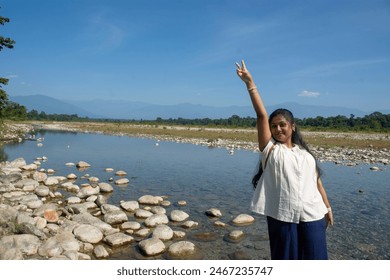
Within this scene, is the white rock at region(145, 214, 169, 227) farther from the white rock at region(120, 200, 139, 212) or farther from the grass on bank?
the grass on bank

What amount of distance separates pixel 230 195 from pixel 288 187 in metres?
9.43

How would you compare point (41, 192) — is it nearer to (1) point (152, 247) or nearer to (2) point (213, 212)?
(2) point (213, 212)

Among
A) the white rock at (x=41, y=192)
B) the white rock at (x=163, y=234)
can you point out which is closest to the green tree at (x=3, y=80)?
the white rock at (x=41, y=192)

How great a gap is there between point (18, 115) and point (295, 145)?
11.4m

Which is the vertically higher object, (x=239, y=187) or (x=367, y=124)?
(x=367, y=124)

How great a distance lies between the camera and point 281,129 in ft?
10.5

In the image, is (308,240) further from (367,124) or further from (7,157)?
(367,124)

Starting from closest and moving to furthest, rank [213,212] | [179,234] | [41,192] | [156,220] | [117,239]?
[117,239] → [179,234] → [156,220] → [213,212] → [41,192]

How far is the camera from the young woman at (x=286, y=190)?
3.02 metres

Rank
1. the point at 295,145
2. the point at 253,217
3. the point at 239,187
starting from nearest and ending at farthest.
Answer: the point at 295,145, the point at 253,217, the point at 239,187

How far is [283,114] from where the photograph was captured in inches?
128

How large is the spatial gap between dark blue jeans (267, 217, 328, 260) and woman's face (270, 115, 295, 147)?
2.71 feet

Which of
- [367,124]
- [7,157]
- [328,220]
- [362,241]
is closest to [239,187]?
[362,241]

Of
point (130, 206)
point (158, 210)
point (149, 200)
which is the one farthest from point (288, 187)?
point (149, 200)
